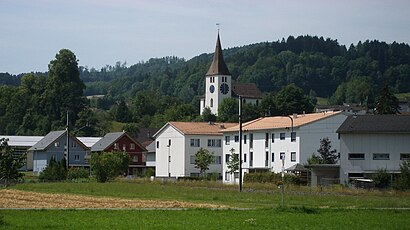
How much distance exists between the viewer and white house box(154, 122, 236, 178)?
101m

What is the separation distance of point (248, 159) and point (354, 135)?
1999 centimetres

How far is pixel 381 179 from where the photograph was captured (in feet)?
218

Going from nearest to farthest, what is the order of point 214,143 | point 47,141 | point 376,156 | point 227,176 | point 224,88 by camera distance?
point 376,156, point 227,176, point 214,143, point 47,141, point 224,88

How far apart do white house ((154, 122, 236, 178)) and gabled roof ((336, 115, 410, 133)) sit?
96.8 ft

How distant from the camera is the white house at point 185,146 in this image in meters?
101

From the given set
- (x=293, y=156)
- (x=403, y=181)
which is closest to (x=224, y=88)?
(x=293, y=156)

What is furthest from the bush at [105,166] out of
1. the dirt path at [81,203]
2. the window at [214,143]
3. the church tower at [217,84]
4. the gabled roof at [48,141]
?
the church tower at [217,84]

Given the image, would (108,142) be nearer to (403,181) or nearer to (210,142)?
(210,142)

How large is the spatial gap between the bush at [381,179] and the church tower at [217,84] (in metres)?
106

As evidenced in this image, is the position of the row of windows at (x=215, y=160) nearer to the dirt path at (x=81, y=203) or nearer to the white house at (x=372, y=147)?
the white house at (x=372, y=147)

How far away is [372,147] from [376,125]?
1.99 metres

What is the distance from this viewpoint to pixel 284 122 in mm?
87062

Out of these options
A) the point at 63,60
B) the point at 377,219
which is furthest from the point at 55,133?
the point at 377,219

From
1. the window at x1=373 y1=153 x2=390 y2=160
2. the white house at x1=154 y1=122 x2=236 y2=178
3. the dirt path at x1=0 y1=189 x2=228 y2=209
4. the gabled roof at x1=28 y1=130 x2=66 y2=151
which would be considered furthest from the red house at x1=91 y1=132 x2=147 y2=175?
the dirt path at x1=0 y1=189 x2=228 y2=209
